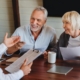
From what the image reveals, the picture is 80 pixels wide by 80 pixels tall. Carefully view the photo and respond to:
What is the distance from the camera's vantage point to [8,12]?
12.0ft

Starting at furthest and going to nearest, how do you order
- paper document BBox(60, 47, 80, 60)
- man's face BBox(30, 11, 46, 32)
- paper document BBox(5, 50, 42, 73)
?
man's face BBox(30, 11, 46, 32) < paper document BBox(60, 47, 80, 60) < paper document BBox(5, 50, 42, 73)

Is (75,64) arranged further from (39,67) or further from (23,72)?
(23,72)

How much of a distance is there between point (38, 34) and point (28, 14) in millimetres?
1106

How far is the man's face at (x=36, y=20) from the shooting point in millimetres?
2430

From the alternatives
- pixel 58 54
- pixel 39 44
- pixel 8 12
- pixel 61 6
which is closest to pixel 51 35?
pixel 39 44

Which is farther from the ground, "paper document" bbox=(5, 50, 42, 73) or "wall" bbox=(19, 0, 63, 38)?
"wall" bbox=(19, 0, 63, 38)

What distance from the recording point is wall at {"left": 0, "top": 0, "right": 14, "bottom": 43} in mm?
3639

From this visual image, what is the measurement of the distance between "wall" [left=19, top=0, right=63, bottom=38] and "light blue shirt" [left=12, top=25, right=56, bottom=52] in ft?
2.91

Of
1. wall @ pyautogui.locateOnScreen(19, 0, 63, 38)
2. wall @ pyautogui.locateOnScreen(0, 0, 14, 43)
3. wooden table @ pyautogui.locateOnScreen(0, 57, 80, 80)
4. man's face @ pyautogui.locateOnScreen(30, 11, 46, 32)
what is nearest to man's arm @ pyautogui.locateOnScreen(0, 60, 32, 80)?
wooden table @ pyautogui.locateOnScreen(0, 57, 80, 80)

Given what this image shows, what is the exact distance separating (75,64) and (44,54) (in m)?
0.34

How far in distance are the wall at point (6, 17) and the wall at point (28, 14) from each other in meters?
0.21

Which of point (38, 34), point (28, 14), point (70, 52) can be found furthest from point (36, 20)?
point (28, 14)

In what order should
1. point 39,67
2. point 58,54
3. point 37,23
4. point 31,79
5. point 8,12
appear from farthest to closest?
point 8,12, point 37,23, point 58,54, point 39,67, point 31,79

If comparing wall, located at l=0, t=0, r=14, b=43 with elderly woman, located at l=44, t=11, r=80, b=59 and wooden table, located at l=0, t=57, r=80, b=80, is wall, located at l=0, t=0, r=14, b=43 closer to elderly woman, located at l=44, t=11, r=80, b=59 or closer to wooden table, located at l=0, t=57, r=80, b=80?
elderly woman, located at l=44, t=11, r=80, b=59
